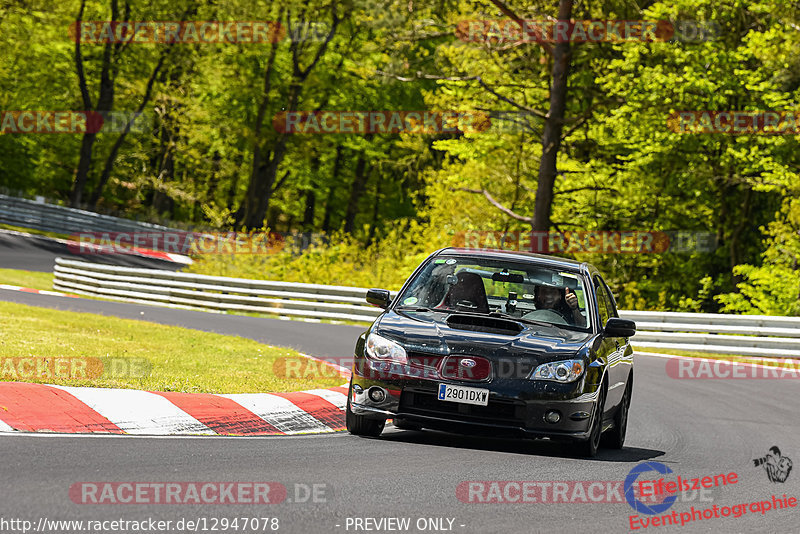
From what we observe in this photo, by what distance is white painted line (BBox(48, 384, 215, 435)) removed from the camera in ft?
28.1

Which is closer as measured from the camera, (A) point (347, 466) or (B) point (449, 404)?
(A) point (347, 466)

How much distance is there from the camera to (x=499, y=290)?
1010cm

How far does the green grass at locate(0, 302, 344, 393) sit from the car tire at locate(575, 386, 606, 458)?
11.4 feet

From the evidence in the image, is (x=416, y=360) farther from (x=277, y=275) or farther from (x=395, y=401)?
(x=277, y=275)

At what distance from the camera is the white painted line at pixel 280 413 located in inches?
380

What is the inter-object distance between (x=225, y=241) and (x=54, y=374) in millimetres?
21431

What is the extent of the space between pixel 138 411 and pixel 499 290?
3286mm

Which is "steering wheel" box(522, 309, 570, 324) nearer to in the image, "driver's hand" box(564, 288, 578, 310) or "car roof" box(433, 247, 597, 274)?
"driver's hand" box(564, 288, 578, 310)

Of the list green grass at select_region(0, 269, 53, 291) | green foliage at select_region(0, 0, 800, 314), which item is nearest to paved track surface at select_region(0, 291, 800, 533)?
green foliage at select_region(0, 0, 800, 314)

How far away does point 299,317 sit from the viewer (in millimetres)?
26641

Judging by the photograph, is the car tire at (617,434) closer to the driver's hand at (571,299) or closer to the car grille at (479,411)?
the driver's hand at (571,299)

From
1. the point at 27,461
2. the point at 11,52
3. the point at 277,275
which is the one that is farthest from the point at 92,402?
the point at 11,52

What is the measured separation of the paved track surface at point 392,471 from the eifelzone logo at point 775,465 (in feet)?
0.28

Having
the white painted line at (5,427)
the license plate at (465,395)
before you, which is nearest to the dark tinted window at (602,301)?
the license plate at (465,395)
